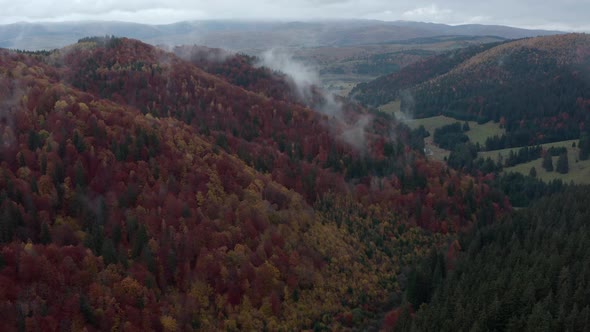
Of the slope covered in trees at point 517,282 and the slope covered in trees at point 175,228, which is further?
the slope covered in trees at point 175,228

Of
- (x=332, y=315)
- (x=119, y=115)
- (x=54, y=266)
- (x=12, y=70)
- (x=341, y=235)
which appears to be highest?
(x=12, y=70)

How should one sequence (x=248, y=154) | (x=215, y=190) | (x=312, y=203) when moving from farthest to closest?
(x=248, y=154), (x=312, y=203), (x=215, y=190)

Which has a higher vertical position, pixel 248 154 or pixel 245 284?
pixel 248 154

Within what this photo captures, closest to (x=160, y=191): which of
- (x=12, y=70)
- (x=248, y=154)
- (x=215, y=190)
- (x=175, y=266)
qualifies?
(x=215, y=190)

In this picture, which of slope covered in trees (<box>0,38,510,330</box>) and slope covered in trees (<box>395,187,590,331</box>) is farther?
slope covered in trees (<box>0,38,510,330</box>)

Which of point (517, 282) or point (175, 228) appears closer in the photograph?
point (517, 282)

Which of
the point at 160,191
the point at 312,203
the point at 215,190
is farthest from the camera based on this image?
the point at 312,203

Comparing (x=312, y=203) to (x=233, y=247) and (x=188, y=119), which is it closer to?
(x=233, y=247)

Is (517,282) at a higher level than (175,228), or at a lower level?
lower
